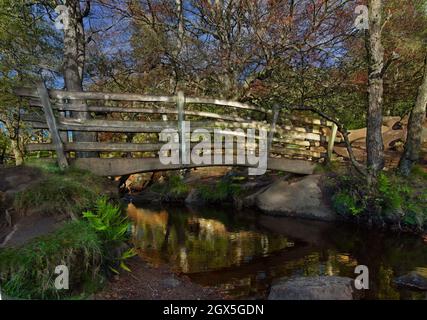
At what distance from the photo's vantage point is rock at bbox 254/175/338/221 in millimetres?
10398

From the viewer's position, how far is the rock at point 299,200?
1040cm

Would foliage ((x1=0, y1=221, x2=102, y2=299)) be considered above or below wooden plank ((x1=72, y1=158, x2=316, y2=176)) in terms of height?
below

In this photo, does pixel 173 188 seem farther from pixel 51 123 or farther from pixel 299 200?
pixel 51 123

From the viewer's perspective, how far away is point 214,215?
12.1 meters

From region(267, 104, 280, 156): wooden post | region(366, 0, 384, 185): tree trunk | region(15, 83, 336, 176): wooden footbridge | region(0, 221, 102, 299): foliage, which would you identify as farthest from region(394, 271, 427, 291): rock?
region(267, 104, 280, 156): wooden post

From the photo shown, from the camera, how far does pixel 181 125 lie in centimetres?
779

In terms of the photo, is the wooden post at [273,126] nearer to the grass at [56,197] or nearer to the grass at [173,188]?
the grass at [56,197]

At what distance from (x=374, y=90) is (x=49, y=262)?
8.98 m

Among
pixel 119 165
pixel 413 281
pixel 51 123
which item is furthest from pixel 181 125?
pixel 413 281

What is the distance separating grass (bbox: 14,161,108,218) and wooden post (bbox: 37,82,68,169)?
0.73m

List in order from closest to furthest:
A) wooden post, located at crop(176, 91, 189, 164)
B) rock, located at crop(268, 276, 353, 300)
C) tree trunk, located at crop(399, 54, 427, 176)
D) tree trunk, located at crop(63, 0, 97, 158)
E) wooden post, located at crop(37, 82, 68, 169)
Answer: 1. rock, located at crop(268, 276, 353, 300)
2. wooden post, located at crop(37, 82, 68, 169)
3. wooden post, located at crop(176, 91, 189, 164)
4. tree trunk, located at crop(63, 0, 97, 158)
5. tree trunk, located at crop(399, 54, 427, 176)

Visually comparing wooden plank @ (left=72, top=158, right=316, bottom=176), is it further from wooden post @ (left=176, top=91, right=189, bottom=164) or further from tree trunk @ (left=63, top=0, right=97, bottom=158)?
tree trunk @ (left=63, top=0, right=97, bottom=158)
